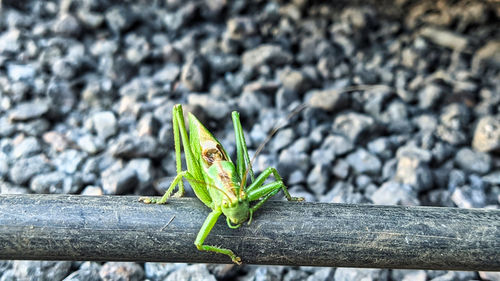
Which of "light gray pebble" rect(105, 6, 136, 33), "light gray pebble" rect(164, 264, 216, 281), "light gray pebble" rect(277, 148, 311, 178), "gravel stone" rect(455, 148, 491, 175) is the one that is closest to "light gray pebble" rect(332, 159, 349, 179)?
"light gray pebble" rect(277, 148, 311, 178)

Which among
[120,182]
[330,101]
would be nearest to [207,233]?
[120,182]

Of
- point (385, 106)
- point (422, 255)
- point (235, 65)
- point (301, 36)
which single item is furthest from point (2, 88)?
point (422, 255)

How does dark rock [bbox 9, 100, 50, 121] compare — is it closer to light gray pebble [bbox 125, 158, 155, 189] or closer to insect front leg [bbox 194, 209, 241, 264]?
light gray pebble [bbox 125, 158, 155, 189]

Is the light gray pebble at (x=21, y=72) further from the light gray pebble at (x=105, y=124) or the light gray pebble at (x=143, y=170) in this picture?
the light gray pebble at (x=143, y=170)

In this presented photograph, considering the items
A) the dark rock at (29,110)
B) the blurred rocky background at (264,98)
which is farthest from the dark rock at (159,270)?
the dark rock at (29,110)

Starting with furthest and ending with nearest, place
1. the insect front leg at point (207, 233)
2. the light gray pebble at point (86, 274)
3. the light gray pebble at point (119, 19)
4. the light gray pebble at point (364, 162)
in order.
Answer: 1. the light gray pebble at point (119, 19)
2. the light gray pebble at point (364, 162)
3. the light gray pebble at point (86, 274)
4. the insect front leg at point (207, 233)

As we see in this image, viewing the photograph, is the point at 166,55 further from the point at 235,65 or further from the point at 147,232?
the point at 147,232

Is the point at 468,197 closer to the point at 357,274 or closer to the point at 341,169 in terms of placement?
the point at 341,169
